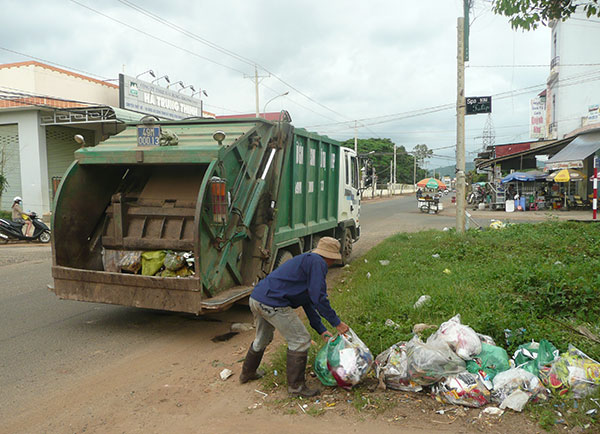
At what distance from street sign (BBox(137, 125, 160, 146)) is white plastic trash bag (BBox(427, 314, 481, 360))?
3613 millimetres

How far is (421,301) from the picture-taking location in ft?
17.9

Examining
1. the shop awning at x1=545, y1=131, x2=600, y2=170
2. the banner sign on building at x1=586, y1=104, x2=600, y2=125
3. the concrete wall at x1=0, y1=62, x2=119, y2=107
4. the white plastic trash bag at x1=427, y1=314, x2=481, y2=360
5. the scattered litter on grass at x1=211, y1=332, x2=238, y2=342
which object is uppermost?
the concrete wall at x1=0, y1=62, x2=119, y2=107

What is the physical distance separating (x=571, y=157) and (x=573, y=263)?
1574 cm

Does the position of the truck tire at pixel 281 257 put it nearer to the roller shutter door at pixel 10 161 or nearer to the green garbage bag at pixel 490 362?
the green garbage bag at pixel 490 362

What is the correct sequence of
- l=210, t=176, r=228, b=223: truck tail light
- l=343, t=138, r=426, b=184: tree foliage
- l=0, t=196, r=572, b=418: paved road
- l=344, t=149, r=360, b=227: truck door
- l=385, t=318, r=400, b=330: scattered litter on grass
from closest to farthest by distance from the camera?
l=0, t=196, r=572, b=418: paved road < l=385, t=318, r=400, b=330: scattered litter on grass < l=210, t=176, r=228, b=223: truck tail light < l=344, t=149, r=360, b=227: truck door < l=343, t=138, r=426, b=184: tree foliage

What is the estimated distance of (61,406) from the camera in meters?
3.58

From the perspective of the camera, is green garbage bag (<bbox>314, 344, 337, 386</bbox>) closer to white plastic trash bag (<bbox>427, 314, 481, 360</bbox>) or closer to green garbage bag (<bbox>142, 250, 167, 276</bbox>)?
white plastic trash bag (<bbox>427, 314, 481, 360</bbox>)

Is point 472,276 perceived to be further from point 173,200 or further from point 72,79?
point 72,79

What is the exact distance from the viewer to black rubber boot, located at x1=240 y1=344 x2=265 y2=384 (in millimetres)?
3908

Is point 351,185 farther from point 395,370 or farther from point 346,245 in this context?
point 395,370

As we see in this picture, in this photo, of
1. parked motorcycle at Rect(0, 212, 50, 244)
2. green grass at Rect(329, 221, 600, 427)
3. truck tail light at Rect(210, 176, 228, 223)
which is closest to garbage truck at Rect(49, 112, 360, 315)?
truck tail light at Rect(210, 176, 228, 223)

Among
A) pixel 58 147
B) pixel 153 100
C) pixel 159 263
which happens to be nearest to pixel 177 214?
pixel 159 263

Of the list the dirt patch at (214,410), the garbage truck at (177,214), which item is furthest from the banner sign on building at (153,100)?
the dirt patch at (214,410)

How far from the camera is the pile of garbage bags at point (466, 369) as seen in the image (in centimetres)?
337
